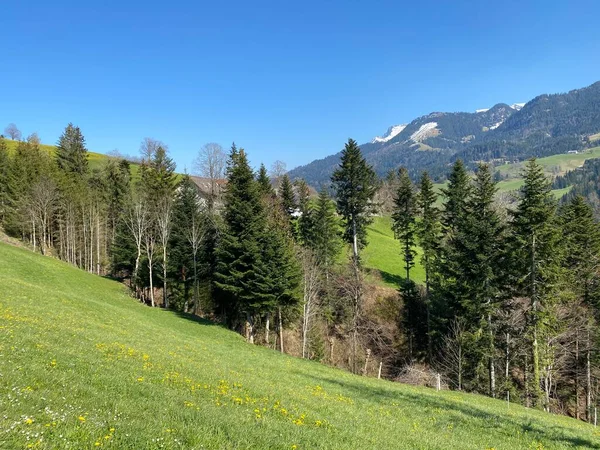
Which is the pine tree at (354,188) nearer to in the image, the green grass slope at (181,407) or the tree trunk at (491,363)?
the tree trunk at (491,363)

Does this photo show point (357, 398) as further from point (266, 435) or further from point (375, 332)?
point (375, 332)

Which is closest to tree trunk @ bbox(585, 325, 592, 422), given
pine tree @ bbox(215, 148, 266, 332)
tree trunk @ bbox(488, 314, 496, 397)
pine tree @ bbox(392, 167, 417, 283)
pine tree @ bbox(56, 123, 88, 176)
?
tree trunk @ bbox(488, 314, 496, 397)

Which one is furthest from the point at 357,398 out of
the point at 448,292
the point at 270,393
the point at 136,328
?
the point at 448,292

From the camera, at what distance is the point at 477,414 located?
17.0m

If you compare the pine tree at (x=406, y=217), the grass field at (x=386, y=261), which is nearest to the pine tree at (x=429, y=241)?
the pine tree at (x=406, y=217)

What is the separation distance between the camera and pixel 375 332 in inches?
2018

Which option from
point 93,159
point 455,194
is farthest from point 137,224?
point 93,159

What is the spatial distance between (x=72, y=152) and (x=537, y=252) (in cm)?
9040

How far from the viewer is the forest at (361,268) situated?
3503cm

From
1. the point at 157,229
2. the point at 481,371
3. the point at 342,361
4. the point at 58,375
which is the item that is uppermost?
the point at 157,229

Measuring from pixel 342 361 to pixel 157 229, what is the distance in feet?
105

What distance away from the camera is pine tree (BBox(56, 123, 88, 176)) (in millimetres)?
80875

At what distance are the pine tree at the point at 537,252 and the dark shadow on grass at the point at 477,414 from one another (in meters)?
18.1

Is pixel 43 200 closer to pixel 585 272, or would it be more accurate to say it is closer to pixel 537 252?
pixel 537 252
